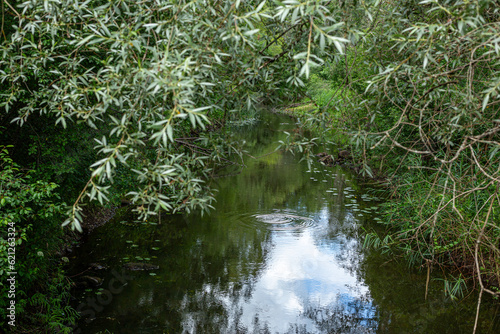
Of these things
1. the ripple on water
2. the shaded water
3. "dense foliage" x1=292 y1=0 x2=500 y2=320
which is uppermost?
"dense foliage" x1=292 y1=0 x2=500 y2=320

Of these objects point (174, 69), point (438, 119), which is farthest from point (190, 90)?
point (438, 119)

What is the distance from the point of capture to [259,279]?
25.7 ft

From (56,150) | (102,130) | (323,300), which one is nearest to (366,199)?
(323,300)

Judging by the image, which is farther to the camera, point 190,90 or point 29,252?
point 29,252

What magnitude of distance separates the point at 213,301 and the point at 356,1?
5210mm

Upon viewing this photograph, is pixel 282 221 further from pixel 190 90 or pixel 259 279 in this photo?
pixel 190 90

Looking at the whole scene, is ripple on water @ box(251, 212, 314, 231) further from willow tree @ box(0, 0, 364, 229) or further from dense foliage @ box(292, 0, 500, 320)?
willow tree @ box(0, 0, 364, 229)

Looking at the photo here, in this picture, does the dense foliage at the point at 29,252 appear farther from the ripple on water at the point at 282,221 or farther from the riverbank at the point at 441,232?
the ripple on water at the point at 282,221

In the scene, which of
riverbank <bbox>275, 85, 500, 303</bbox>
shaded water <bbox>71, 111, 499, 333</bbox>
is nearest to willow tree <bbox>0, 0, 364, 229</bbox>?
riverbank <bbox>275, 85, 500, 303</bbox>

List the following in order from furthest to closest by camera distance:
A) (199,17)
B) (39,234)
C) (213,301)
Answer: (213,301) < (39,234) < (199,17)

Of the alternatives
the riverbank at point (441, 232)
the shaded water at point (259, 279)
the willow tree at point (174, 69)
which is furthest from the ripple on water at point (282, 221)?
the willow tree at point (174, 69)

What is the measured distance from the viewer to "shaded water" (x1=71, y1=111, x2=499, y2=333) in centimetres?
647

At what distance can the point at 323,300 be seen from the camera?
720cm

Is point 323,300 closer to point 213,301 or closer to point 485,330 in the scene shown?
point 213,301
